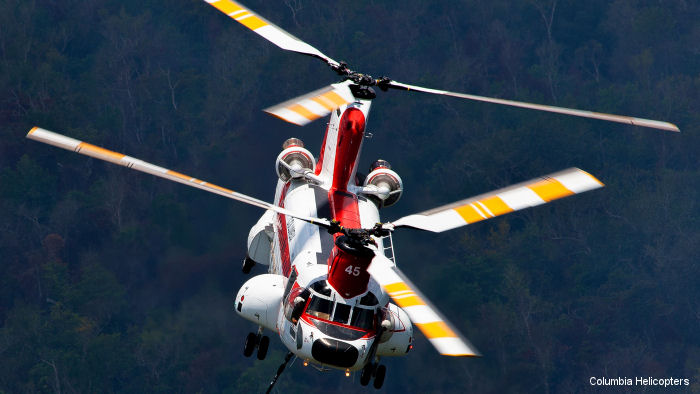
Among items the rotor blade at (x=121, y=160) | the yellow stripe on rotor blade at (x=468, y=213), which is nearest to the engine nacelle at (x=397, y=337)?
the yellow stripe on rotor blade at (x=468, y=213)

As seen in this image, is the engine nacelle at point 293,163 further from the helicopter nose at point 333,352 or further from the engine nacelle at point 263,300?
the helicopter nose at point 333,352

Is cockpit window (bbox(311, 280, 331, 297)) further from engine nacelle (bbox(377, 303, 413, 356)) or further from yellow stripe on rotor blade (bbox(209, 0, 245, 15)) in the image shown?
yellow stripe on rotor blade (bbox(209, 0, 245, 15))

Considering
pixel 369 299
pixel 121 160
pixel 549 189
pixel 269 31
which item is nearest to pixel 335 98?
pixel 269 31

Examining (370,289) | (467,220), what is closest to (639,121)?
(467,220)

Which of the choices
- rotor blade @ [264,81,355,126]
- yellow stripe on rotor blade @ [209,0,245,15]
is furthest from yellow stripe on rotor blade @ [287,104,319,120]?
yellow stripe on rotor blade @ [209,0,245,15]

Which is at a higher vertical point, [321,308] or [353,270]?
[353,270]

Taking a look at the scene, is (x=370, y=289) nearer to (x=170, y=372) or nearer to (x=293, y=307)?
(x=293, y=307)

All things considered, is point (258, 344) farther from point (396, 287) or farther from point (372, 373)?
point (396, 287)
